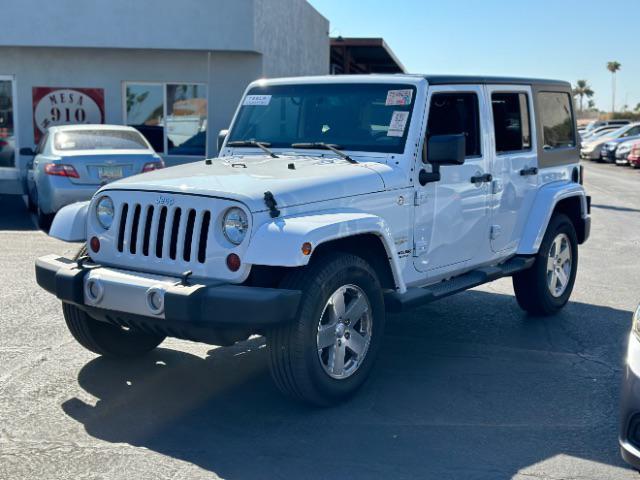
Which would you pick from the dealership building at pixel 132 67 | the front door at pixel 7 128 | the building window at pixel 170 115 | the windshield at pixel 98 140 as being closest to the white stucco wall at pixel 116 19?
the dealership building at pixel 132 67

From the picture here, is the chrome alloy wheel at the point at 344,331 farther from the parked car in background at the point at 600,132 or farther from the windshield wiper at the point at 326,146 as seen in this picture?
the parked car in background at the point at 600,132

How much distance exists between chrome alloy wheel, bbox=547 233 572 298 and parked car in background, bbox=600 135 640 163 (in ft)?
93.5

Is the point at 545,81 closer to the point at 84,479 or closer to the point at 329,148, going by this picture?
the point at 329,148

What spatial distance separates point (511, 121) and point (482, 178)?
858 mm

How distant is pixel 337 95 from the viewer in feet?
21.4

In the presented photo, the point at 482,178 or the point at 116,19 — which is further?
the point at 116,19

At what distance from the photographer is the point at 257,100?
696 centimetres

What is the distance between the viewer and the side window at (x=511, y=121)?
7.13 metres

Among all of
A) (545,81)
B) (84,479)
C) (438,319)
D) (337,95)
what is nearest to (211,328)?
(84,479)

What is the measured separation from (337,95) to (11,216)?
9693 millimetres

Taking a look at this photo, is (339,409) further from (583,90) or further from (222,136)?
(583,90)

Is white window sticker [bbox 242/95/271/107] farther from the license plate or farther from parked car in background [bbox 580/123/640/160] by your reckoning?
parked car in background [bbox 580/123/640/160]

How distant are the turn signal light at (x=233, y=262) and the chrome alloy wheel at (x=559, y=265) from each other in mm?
3723

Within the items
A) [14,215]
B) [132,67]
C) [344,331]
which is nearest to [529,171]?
[344,331]
